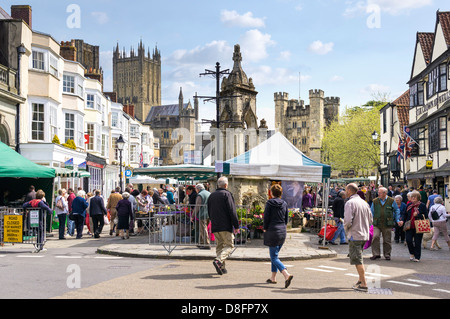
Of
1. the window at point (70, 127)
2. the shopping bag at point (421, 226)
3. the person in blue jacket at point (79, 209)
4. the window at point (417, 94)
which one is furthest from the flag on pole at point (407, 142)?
the person in blue jacket at point (79, 209)

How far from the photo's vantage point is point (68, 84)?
3225 centimetres

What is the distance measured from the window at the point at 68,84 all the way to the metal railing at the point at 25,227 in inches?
755

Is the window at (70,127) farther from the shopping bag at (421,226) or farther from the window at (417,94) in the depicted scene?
the window at (417,94)

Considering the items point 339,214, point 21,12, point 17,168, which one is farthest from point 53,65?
point 339,214

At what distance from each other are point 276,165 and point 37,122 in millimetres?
16243

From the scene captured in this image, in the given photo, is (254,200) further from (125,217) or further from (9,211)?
(9,211)

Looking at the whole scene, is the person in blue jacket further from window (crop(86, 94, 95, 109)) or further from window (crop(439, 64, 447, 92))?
window (crop(439, 64, 447, 92))

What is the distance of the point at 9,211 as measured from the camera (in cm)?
1460

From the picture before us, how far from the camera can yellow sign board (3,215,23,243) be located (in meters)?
14.0

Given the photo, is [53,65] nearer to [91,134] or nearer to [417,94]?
[91,134]

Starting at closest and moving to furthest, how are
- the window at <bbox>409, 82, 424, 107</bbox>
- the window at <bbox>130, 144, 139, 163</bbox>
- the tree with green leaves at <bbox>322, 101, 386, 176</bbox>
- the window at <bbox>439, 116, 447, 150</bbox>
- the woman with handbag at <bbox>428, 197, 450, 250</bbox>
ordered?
the woman with handbag at <bbox>428, 197, 450, 250</bbox> < the window at <bbox>439, 116, 447, 150</bbox> < the window at <bbox>409, 82, 424, 107</bbox> < the tree with green leaves at <bbox>322, 101, 386, 176</bbox> < the window at <bbox>130, 144, 139, 163</bbox>

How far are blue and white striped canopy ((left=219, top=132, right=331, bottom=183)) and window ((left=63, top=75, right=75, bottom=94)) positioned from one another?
19437 millimetres

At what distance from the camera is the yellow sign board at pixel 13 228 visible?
550 inches

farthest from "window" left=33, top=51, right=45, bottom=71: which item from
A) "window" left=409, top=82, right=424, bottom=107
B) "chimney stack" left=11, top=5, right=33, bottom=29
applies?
"window" left=409, top=82, right=424, bottom=107
